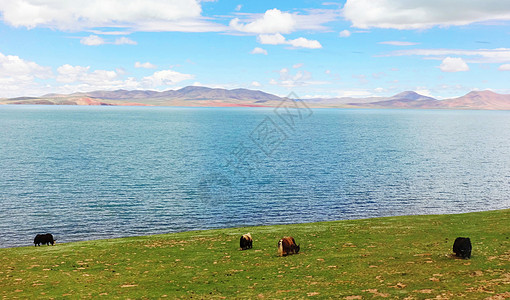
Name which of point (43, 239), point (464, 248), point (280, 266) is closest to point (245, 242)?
point (280, 266)

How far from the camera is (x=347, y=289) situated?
2178 centimetres

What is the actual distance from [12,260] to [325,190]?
52734 mm

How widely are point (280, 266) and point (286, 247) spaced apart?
2957 millimetres

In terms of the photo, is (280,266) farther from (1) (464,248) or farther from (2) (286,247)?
(1) (464,248)

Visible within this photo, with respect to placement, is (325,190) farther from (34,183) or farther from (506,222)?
(34,183)

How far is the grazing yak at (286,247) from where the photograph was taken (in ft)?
99.3

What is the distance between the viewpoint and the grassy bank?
72.2 ft

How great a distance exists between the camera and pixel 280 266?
27562 millimetres

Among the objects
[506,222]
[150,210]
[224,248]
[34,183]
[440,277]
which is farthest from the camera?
[34,183]

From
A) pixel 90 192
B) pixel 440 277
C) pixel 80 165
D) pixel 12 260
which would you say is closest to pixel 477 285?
pixel 440 277

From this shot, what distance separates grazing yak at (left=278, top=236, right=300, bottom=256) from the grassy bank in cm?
63

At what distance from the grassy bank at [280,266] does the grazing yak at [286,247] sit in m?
0.63

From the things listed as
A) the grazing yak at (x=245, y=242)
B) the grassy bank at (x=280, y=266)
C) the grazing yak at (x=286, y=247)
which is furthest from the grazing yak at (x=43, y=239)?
the grazing yak at (x=286, y=247)

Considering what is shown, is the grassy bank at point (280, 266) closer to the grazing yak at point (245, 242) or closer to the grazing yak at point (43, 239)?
the grazing yak at point (245, 242)
